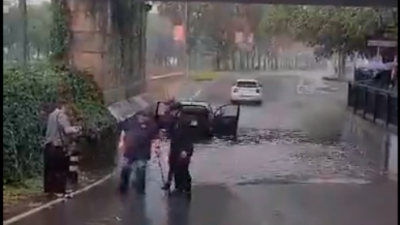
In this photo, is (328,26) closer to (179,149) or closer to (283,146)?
(283,146)

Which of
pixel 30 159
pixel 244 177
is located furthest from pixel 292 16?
pixel 30 159

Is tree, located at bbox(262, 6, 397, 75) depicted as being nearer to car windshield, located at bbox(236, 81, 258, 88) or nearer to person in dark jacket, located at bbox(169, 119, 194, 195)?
car windshield, located at bbox(236, 81, 258, 88)

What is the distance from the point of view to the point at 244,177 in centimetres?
751

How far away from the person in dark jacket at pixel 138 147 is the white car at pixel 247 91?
84 cm

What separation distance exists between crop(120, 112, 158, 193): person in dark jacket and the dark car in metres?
0.19

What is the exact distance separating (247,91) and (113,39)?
133 centimetres

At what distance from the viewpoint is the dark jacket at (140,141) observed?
6.64 metres

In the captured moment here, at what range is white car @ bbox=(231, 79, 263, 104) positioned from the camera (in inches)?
255

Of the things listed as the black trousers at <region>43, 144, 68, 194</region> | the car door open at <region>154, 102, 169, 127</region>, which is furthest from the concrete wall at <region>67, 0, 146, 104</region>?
the black trousers at <region>43, 144, 68, 194</region>

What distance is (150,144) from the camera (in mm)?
6637

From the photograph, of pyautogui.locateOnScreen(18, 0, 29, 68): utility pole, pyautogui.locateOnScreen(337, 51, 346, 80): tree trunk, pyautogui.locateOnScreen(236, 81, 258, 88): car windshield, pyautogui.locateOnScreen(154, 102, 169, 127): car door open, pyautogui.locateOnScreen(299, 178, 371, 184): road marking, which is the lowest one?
pyautogui.locateOnScreen(299, 178, 371, 184): road marking

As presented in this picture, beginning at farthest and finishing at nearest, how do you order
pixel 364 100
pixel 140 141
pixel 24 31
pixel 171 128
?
1. pixel 171 128
2. pixel 140 141
3. pixel 24 31
4. pixel 364 100

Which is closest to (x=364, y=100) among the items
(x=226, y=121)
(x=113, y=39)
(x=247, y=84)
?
(x=247, y=84)

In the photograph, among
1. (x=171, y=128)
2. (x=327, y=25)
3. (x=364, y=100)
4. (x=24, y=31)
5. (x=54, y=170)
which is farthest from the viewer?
(x=327, y=25)
